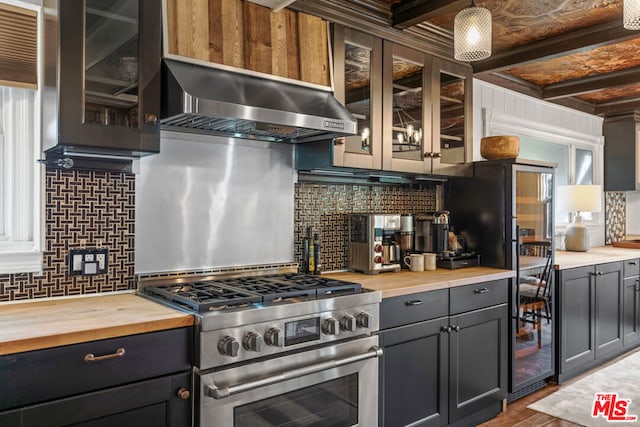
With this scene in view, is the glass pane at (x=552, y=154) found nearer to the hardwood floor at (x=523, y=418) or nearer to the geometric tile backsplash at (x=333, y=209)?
the geometric tile backsplash at (x=333, y=209)

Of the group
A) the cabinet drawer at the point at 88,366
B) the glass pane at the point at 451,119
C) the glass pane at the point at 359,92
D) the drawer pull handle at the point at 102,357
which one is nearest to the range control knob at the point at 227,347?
the cabinet drawer at the point at 88,366

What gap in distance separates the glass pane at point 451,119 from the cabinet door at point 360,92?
629 millimetres

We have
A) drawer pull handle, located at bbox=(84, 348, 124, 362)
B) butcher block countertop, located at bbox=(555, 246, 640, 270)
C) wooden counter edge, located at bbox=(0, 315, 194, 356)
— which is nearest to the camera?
wooden counter edge, located at bbox=(0, 315, 194, 356)

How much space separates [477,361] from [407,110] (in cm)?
157

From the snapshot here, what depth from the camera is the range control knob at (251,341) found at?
1.83 meters

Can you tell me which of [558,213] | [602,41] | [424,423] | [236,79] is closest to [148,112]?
[236,79]

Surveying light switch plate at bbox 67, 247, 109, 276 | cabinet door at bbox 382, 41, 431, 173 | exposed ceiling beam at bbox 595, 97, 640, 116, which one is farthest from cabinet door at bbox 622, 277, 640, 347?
light switch plate at bbox 67, 247, 109, 276

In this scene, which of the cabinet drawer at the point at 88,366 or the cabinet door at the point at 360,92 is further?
the cabinet door at the point at 360,92

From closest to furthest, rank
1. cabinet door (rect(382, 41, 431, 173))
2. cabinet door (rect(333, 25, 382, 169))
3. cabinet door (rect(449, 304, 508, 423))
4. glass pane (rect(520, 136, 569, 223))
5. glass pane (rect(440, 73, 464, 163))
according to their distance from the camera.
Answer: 1. cabinet door (rect(333, 25, 382, 169))
2. cabinet door (rect(449, 304, 508, 423))
3. cabinet door (rect(382, 41, 431, 173))
4. glass pane (rect(440, 73, 464, 163))
5. glass pane (rect(520, 136, 569, 223))

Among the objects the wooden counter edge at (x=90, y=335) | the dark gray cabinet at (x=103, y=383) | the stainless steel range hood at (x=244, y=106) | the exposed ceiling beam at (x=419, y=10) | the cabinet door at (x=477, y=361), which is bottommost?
the cabinet door at (x=477, y=361)

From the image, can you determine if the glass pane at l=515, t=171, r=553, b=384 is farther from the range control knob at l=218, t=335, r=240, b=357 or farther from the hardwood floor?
the range control knob at l=218, t=335, r=240, b=357

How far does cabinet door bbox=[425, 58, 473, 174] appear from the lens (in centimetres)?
313

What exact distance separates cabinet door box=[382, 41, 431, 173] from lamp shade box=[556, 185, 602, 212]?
2474mm

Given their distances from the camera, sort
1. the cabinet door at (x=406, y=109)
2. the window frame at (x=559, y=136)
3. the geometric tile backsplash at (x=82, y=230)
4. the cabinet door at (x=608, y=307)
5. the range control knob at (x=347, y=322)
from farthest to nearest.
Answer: the window frame at (x=559, y=136)
the cabinet door at (x=608, y=307)
the cabinet door at (x=406, y=109)
the range control knob at (x=347, y=322)
the geometric tile backsplash at (x=82, y=230)
